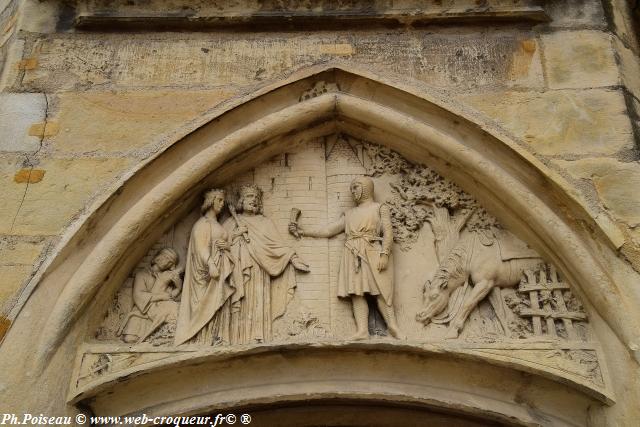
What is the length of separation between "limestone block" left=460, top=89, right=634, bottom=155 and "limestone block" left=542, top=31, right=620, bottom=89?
0.08 meters

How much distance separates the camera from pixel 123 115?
12.3 feet

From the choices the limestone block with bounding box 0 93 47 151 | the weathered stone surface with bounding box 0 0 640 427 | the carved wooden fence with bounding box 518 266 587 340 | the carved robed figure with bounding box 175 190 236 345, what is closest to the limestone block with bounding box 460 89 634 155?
the weathered stone surface with bounding box 0 0 640 427

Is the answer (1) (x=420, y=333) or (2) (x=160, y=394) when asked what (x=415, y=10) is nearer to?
(1) (x=420, y=333)

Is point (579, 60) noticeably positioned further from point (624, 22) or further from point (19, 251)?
point (19, 251)

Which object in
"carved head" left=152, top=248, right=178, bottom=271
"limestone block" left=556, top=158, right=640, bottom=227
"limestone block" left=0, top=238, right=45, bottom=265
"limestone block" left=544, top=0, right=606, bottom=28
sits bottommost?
"limestone block" left=0, top=238, right=45, bottom=265

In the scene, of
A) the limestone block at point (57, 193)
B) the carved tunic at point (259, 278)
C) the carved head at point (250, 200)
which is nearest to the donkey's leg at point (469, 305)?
the carved tunic at point (259, 278)

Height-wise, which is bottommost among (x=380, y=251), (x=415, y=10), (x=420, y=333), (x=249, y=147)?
(x=420, y=333)

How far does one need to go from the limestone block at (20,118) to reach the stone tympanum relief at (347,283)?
2.91 feet

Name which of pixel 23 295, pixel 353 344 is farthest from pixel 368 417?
pixel 23 295

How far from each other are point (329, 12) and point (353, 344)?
1.95m

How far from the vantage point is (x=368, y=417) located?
3621mm

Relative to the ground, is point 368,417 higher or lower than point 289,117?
lower

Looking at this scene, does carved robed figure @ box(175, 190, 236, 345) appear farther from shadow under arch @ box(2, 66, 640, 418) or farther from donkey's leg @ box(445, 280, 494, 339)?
donkey's leg @ box(445, 280, 494, 339)

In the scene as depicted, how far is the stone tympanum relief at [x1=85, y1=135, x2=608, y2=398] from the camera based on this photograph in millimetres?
3303
